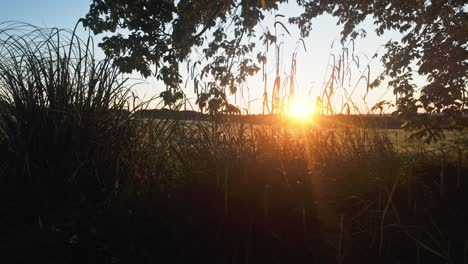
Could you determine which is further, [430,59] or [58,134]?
[430,59]

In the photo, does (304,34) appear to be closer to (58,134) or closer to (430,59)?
(430,59)

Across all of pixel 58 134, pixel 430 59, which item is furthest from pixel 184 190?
pixel 430 59

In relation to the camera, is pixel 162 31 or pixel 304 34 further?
pixel 304 34

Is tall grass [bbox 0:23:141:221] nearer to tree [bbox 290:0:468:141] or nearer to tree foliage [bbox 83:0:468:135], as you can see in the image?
tree foliage [bbox 83:0:468:135]

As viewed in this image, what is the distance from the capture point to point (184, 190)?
2.27m

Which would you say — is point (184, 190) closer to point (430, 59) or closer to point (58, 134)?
point (58, 134)

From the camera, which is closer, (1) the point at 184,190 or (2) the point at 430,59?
(1) the point at 184,190

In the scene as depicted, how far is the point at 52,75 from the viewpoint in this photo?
105 inches

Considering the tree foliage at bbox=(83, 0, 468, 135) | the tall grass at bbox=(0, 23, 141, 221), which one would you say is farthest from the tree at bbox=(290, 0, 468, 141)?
the tall grass at bbox=(0, 23, 141, 221)

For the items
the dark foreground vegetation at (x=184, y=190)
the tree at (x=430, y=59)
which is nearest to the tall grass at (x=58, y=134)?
the dark foreground vegetation at (x=184, y=190)

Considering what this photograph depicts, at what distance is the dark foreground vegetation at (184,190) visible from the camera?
1792 millimetres

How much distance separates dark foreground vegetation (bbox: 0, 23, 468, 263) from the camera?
70.6 inches

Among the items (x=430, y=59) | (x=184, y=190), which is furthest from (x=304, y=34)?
(x=184, y=190)

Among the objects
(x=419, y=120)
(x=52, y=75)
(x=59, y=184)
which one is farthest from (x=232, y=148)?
(x=419, y=120)
